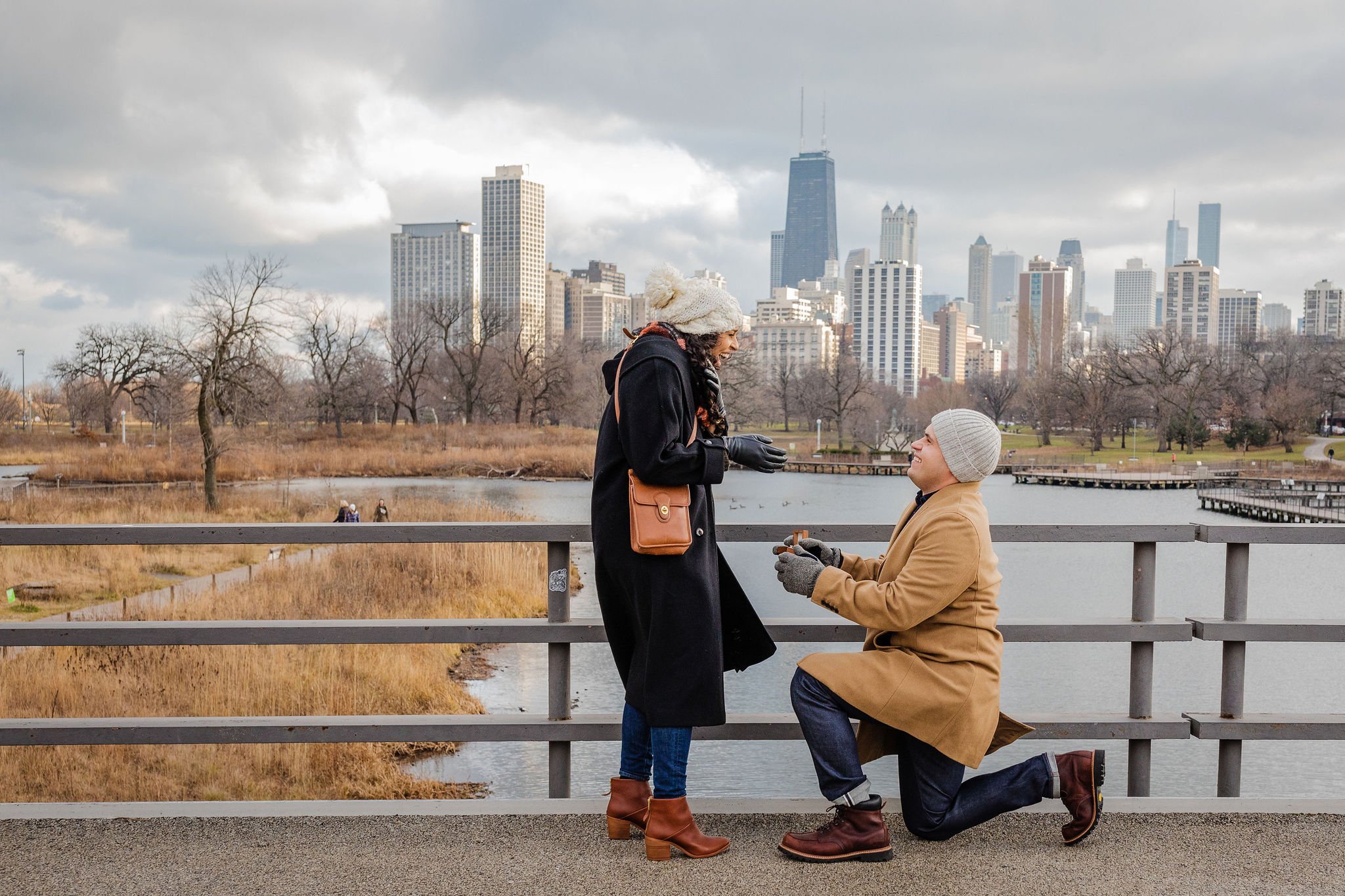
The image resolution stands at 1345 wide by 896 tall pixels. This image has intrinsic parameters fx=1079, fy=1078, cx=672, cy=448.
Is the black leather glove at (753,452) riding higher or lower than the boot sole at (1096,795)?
higher

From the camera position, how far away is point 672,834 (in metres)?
3.45

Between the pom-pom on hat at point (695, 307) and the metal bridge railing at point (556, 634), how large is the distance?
755 millimetres

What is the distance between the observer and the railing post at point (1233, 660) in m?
3.89

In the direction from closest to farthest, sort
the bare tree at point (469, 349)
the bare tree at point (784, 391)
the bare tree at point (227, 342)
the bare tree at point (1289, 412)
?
the bare tree at point (227, 342) < the bare tree at point (469, 349) < the bare tree at point (1289, 412) < the bare tree at point (784, 391)

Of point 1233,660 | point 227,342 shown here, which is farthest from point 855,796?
point 227,342

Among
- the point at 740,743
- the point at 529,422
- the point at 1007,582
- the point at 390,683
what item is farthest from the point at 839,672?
the point at 529,422

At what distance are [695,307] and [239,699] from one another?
839cm

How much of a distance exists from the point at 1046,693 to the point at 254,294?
23.7 meters

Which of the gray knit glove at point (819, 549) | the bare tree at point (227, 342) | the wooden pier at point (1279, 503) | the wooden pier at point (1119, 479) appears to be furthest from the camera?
the wooden pier at point (1119, 479)

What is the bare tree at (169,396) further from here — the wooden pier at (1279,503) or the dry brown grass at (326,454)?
the wooden pier at (1279,503)

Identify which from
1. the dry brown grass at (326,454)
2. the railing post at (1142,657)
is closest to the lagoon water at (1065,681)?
the railing post at (1142,657)

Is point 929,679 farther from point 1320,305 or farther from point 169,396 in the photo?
point 1320,305

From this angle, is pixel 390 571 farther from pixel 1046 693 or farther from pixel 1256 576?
pixel 1256 576

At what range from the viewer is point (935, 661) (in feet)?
11.2
